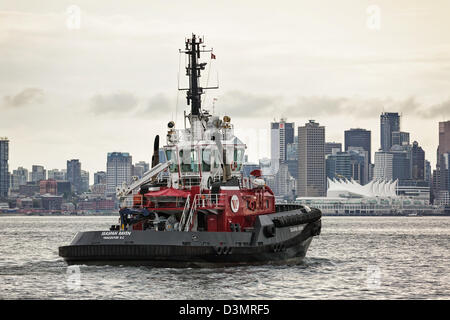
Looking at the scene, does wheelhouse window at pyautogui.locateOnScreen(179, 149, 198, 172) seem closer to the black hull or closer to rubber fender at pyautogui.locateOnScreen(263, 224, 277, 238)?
rubber fender at pyautogui.locateOnScreen(263, 224, 277, 238)

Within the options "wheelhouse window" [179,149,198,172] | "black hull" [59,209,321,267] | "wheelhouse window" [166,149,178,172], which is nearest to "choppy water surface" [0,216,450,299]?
"black hull" [59,209,321,267]

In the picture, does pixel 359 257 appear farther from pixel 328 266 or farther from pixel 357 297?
pixel 357 297

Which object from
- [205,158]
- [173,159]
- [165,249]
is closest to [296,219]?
[205,158]

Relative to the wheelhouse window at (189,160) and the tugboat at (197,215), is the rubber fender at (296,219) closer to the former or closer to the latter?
the tugboat at (197,215)

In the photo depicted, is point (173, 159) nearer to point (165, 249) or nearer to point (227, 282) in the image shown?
point (165, 249)

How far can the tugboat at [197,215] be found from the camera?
36469 millimetres

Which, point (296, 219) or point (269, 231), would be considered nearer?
point (269, 231)

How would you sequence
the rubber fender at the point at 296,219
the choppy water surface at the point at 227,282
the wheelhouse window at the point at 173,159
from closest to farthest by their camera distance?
the choppy water surface at the point at 227,282 → the rubber fender at the point at 296,219 → the wheelhouse window at the point at 173,159

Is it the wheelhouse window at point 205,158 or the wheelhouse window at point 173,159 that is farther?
the wheelhouse window at point 173,159

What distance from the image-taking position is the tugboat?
3647 centimetres

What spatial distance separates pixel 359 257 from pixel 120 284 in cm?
2470

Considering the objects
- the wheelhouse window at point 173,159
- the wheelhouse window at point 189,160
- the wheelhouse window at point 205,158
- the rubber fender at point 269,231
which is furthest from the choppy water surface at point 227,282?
the wheelhouse window at point 173,159

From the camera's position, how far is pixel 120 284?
3441 centimetres

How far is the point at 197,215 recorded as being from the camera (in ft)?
131
